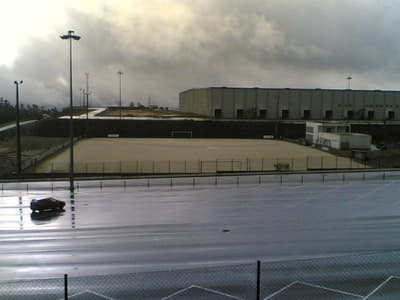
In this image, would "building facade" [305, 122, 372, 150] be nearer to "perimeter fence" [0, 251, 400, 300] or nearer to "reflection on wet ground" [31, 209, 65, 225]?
"reflection on wet ground" [31, 209, 65, 225]

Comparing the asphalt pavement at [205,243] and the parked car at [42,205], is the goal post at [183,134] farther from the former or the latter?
the parked car at [42,205]

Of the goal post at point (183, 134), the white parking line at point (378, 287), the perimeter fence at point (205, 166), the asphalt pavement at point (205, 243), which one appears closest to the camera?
the white parking line at point (378, 287)

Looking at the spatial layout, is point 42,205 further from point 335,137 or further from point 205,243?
point 335,137

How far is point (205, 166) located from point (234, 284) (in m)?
39.0

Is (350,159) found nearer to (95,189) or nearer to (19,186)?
(95,189)

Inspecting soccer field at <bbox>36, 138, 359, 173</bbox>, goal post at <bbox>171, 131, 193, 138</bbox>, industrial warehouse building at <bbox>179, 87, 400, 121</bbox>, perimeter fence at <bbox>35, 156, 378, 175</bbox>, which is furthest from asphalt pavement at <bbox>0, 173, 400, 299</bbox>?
industrial warehouse building at <bbox>179, 87, 400, 121</bbox>

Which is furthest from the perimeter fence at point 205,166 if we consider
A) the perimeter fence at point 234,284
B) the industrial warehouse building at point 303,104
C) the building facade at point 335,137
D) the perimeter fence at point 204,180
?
the industrial warehouse building at point 303,104

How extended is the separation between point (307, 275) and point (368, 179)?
1281 inches

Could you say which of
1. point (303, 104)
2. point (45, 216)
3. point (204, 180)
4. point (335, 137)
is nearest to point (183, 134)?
point (335, 137)

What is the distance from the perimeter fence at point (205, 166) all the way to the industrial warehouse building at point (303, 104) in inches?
2711

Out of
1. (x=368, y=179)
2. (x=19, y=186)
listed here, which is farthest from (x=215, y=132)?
(x=19, y=186)

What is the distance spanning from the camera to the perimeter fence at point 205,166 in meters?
46.8

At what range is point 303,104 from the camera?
417 ft

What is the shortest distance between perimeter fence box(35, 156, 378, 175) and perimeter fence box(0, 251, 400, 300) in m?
32.5
